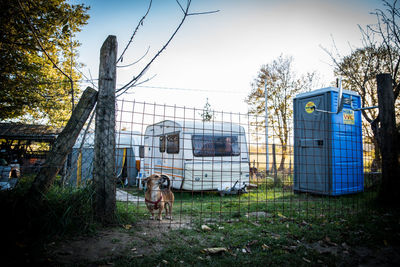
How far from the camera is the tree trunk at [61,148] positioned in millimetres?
2418

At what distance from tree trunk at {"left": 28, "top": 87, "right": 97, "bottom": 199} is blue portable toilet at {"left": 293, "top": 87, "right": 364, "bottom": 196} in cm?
468

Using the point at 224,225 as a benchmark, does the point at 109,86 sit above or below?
above

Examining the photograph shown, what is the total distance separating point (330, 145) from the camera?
17.7 feet

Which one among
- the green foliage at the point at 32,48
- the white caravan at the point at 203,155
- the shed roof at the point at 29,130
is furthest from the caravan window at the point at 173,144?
the shed roof at the point at 29,130

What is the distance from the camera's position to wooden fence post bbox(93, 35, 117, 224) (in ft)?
8.66

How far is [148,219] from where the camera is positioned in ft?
11.3

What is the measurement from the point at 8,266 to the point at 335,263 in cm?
283

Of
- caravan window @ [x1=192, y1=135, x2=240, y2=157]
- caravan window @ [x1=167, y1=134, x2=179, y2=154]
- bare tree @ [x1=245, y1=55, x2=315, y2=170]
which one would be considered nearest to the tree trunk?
caravan window @ [x1=167, y1=134, x2=179, y2=154]

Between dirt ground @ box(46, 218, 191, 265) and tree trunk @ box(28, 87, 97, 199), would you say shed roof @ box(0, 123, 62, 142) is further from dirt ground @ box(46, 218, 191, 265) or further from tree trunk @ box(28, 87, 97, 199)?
dirt ground @ box(46, 218, 191, 265)

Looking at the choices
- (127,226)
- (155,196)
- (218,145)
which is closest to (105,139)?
(127,226)

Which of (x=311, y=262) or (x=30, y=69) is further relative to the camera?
(x=30, y=69)

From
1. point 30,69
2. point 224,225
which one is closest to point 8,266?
point 224,225

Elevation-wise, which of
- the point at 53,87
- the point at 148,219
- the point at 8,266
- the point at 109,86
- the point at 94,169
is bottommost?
the point at 148,219

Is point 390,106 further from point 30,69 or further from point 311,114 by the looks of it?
point 30,69
